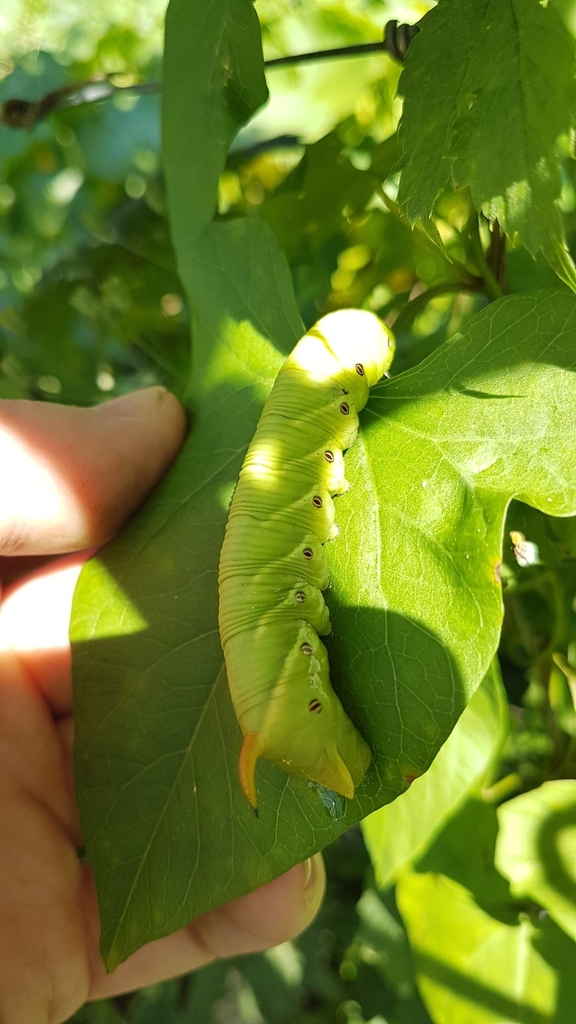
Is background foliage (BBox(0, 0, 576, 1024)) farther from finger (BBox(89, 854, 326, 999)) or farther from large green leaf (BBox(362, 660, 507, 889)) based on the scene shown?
finger (BBox(89, 854, 326, 999))

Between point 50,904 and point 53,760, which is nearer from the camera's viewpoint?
point 50,904

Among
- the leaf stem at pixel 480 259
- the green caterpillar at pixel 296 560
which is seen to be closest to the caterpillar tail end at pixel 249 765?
the green caterpillar at pixel 296 560

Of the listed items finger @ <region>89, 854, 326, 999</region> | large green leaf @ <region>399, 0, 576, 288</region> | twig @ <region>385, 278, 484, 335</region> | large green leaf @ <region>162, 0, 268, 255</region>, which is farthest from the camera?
finger @ <region>89, 854, 326, 999</region>

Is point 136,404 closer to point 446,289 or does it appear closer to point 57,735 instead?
point 446,289

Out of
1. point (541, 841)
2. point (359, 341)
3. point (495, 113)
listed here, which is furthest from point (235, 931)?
point (495, 113)

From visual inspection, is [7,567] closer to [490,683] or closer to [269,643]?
[269,643]

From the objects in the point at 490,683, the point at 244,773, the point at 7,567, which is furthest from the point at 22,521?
the point at 490,683

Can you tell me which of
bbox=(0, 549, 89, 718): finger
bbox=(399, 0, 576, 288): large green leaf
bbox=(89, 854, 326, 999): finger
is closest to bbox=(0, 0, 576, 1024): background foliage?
bbox=(399, 0, 576, 288): large green leaf
